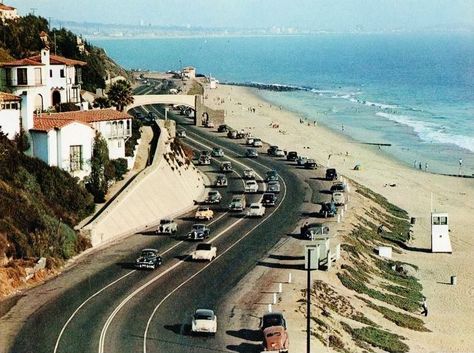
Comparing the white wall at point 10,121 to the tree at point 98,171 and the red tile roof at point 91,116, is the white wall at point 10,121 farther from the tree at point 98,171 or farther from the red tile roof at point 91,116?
the tree at point 98,171

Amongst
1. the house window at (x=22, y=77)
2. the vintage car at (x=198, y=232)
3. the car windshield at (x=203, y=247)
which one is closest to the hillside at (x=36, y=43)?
the house window at (x=22, y=77)

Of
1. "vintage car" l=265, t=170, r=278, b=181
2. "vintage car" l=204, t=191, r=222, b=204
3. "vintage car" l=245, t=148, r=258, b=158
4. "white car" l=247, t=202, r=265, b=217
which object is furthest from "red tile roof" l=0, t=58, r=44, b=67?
"vintage car" l=245, t=148, r=258, b=158

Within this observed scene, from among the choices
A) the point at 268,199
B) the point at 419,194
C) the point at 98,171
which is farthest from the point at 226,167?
the point at 98,171

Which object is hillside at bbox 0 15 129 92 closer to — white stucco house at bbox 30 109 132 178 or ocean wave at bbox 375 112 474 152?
white stucco house at bbox 30 109 132 178

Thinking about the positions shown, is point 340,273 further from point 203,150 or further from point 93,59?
point 93,59

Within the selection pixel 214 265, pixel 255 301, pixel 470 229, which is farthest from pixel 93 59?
pixel 255 301
